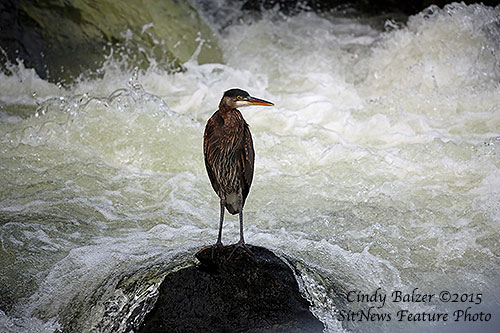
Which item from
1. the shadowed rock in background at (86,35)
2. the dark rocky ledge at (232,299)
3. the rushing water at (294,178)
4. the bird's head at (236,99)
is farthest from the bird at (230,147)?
the shadowed rock in background at (86,35)

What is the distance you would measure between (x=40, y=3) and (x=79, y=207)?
10.5 feet

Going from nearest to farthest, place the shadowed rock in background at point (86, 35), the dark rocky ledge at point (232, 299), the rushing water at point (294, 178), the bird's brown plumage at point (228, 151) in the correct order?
the dark rocky ledge at point (232, 299) → the bird's brown plumage at point (228, 151) → the rushing water at point (294, 178) → the shadowed rock in background at point (86, 35)

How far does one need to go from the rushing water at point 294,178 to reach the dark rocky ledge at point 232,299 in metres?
0.21

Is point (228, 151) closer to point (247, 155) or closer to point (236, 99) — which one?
point (247, 155)

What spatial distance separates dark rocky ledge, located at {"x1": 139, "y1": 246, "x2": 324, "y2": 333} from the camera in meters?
2.26

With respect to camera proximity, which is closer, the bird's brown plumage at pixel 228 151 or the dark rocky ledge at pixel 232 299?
the dark rocky ledge at pixel 232 299

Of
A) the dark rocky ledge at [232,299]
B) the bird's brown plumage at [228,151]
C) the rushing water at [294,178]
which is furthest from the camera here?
the rushing water at [294,178]

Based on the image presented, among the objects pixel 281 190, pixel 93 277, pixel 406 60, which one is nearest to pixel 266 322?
pixel 93 277

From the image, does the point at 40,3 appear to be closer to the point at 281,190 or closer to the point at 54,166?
the point at 54,166

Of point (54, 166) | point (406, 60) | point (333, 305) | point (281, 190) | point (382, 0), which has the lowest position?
point (333, 305)

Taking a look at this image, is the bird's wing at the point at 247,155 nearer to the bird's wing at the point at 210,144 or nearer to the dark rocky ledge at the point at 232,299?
the bird's wing at the point at 210,144

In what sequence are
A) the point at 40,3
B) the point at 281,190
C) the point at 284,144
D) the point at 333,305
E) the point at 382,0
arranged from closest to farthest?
the point at 333,305 → the point at 281,190 → the point at 284,144 → the point at 40,3 → the point at 382,0

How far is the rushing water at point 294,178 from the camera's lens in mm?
2762

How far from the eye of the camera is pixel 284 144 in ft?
14.9
